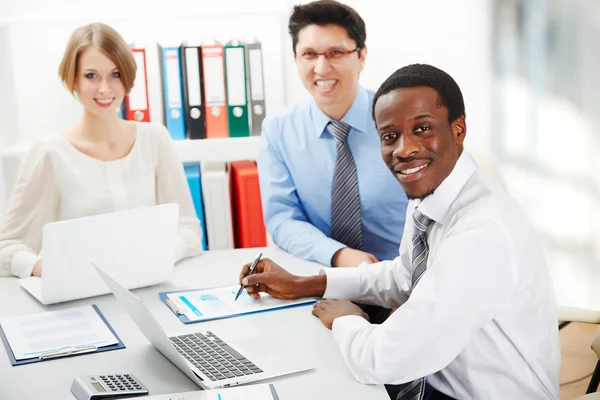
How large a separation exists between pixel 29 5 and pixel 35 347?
1.98m

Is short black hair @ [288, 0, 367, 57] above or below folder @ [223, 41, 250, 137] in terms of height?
above

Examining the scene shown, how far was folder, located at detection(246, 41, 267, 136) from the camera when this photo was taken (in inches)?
114

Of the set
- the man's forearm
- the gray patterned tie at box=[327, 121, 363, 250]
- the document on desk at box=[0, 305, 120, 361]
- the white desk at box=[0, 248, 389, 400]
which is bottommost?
the white desk at box=[0, 248, 389, 400]

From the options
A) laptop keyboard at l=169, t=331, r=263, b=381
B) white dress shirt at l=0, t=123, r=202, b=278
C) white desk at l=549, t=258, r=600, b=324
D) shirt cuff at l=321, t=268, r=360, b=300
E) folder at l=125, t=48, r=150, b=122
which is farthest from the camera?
white desk at l=549, t=258, r=600, b=324

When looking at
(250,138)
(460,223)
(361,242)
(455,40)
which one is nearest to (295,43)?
(250,138)

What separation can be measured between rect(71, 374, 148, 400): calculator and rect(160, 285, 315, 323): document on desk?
13.5 inches

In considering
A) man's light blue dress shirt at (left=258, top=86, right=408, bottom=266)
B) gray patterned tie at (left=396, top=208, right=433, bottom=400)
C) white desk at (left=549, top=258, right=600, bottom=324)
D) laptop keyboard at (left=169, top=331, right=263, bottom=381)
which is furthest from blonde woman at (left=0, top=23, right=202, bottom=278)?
white desk at (left=549, top=258, right=600, bottom=324)

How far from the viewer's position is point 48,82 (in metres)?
3.04

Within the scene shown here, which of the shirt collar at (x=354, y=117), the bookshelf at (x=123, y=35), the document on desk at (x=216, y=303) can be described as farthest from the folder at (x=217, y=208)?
the document on desk at (x=216, y=303)

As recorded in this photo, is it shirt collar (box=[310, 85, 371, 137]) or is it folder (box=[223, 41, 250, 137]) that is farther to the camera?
folder (box=[223, 41, 250, 137])

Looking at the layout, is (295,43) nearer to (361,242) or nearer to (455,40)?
(361,242)

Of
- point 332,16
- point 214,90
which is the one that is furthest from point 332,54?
point 214,90

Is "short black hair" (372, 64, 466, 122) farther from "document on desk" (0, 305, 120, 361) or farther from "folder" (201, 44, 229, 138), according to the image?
"folder" (201, 44, 229, 138)

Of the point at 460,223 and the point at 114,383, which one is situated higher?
the point at 460,223
